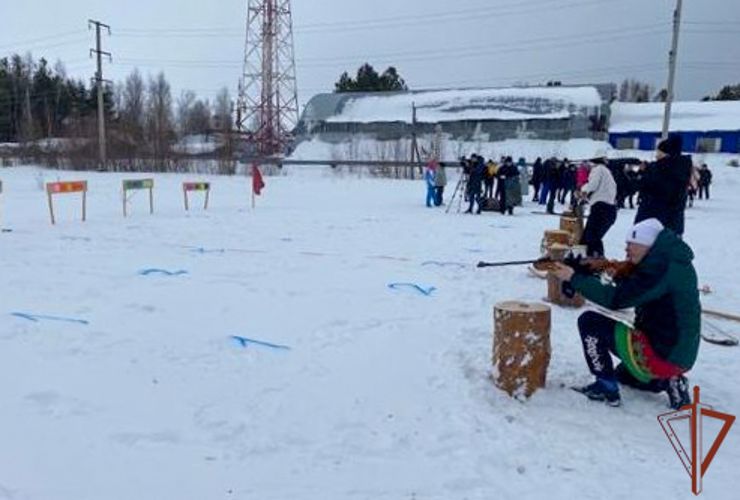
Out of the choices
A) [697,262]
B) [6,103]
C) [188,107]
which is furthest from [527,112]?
[188,107]

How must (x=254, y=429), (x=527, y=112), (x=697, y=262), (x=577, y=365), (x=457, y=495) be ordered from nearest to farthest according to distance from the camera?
A: 1. (x=457, y=495)
2. (x=254, y=429)
3. (x=577, y=365)
4. (x=697, y=262)
5. (x=527, y=112)

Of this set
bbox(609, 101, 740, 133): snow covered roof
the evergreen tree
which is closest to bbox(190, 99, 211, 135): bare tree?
the evergreen tree

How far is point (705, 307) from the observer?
6.76 metres

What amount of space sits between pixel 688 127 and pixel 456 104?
1549cm

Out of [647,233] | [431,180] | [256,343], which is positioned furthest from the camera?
[431,180]

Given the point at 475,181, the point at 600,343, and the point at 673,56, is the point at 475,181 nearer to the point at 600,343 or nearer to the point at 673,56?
the point at 673,56

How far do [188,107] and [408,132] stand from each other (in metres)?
54.7

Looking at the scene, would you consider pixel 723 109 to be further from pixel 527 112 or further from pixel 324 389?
pixel 324 389

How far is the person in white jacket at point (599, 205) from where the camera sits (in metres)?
8.04

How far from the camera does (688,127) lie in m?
42.4

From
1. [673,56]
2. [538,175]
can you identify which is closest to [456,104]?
[673,56]

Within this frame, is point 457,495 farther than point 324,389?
No

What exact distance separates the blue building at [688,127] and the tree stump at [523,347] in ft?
130

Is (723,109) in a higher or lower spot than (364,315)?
higher
